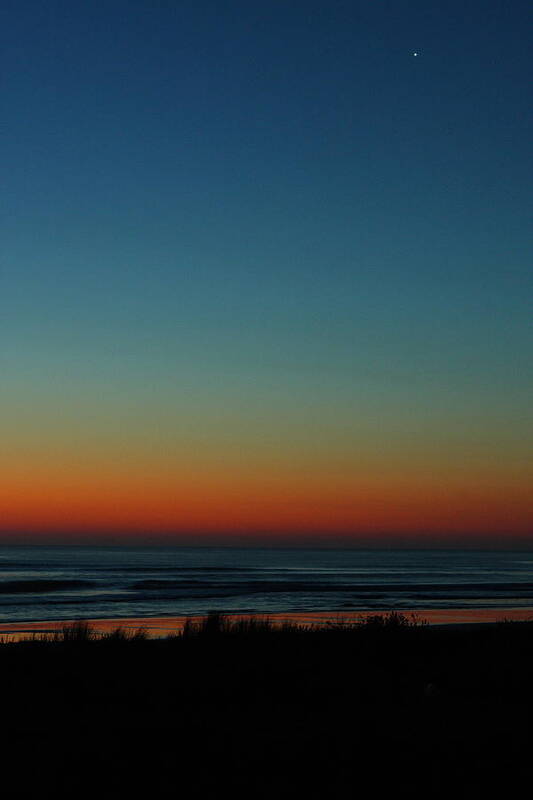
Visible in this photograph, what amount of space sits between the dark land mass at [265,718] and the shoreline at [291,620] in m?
9.58

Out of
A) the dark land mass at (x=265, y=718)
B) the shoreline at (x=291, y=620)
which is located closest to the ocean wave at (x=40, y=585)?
the shoreline at (x=291, y=620)

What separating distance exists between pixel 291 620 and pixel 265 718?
61.6ft

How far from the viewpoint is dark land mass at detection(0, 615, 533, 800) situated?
6910 mm

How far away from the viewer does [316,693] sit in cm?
1062

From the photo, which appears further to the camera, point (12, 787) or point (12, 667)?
point (12, 667)

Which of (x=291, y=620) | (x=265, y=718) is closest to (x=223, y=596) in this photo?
(x=291, y=620)

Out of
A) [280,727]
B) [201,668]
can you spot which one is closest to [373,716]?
[280,727]

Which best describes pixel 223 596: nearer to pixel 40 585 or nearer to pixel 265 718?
pixel 40 585

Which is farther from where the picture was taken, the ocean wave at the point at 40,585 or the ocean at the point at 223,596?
the ocean wave at the point at 40,585

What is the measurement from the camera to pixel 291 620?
2752cm

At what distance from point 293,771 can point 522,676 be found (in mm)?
5923

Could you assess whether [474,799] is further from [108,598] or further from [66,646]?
[108,598]

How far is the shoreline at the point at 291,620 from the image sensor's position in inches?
978

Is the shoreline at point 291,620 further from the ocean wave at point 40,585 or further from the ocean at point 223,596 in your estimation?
the ocean wave at point 40,585
